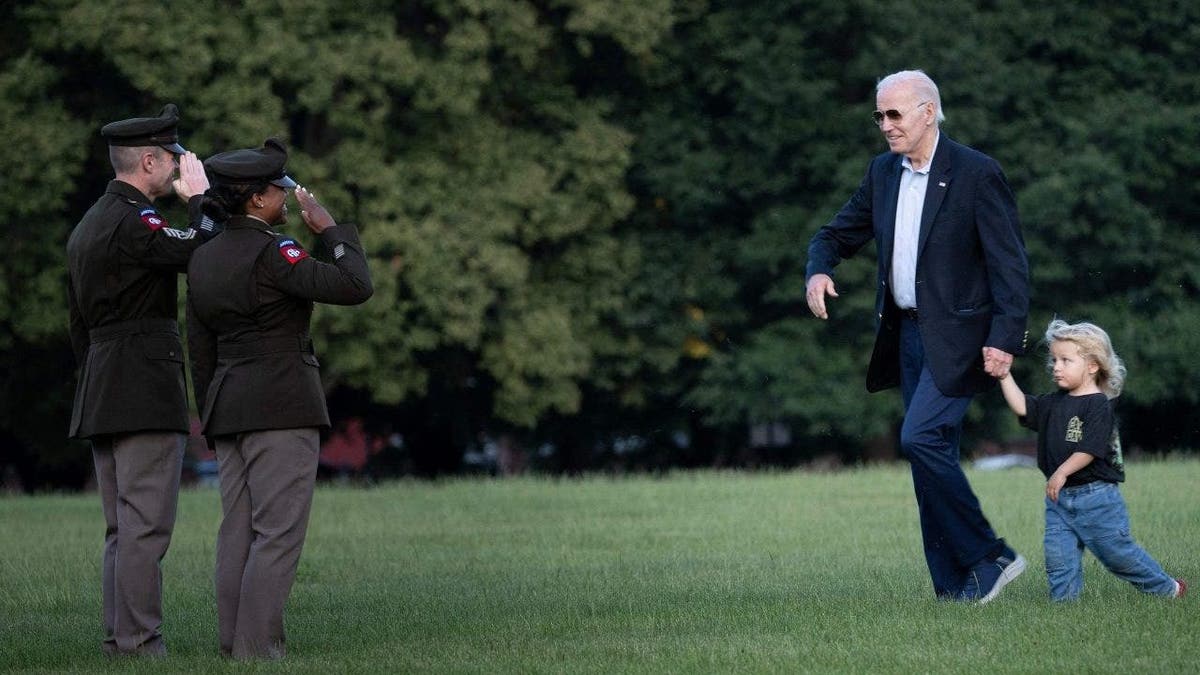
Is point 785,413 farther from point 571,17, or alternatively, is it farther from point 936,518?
point 936,518

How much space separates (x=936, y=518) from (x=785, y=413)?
2000cm

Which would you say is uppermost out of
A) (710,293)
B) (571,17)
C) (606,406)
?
(571,17)

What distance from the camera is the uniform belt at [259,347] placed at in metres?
7.19

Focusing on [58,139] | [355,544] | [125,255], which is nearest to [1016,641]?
[125,255]

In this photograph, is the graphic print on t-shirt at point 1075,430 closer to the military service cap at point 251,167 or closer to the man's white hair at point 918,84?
the man's white hair at point 918,84

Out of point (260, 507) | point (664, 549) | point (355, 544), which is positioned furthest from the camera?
point (355, 544)

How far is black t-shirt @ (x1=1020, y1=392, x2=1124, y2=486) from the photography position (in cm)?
832

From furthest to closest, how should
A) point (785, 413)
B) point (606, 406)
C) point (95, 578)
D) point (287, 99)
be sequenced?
point (606, 406)
point (785, 413)
point (287, 99)
point (95, 578)

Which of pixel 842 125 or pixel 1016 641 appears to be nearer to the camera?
pixel 1016 641

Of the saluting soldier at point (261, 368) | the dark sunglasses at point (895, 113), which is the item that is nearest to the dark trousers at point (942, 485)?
the dark sunglasses at point (895, 113)

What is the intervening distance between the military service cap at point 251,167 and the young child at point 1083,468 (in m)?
3.27

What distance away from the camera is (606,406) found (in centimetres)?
3125

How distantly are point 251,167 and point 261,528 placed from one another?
1338 mm

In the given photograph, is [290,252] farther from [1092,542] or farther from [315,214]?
[1092,542]
